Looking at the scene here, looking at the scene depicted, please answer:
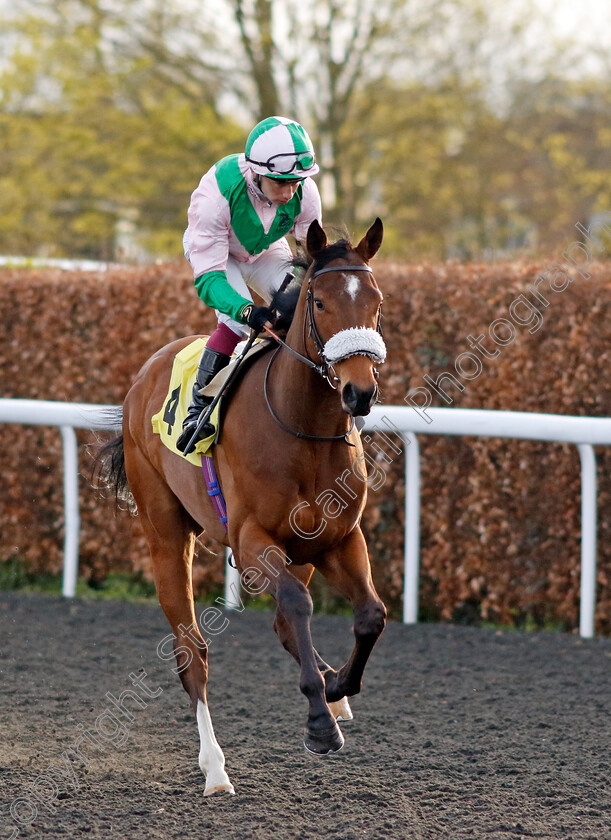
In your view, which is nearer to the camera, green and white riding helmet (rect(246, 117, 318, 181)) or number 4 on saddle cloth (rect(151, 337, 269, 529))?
green and white riding helmet (rect(246, 117, 318, 181))

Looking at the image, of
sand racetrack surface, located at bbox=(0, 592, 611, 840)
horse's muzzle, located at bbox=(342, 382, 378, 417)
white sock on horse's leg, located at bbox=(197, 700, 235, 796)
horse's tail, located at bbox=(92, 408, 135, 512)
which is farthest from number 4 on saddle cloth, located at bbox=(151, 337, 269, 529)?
sand racetrack surface, located at bbox=(0, 592, 611, 840)

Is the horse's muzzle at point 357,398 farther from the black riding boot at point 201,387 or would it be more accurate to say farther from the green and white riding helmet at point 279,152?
the black riding boot at point 201,387

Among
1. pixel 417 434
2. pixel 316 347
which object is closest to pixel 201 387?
pixel 316 347

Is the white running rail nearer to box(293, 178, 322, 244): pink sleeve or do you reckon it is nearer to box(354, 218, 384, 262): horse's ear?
box(293, 178, 322, 244): pink sleeve

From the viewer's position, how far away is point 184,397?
4.04 meters

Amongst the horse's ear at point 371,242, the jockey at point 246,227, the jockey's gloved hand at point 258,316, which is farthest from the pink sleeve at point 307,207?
the horse's ear at point 371,242

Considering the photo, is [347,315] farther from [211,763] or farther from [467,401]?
[467,401]

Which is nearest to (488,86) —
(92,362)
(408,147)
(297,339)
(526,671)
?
(408,147)

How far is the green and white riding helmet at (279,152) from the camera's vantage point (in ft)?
11.0

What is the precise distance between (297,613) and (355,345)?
2.79 feet

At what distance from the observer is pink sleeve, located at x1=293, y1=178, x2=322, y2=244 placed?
3.71 metres

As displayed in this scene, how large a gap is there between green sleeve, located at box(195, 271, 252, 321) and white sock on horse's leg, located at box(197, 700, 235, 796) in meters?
1.49

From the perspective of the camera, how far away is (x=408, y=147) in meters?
16.5

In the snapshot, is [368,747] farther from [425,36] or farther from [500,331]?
[425,36]
